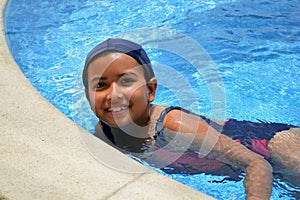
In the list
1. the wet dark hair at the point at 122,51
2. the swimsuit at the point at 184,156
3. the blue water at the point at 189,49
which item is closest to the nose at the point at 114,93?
the wet dark hair at the point at 122,51

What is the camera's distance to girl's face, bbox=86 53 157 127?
2.82 metres

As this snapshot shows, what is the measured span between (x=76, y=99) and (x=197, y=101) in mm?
1098

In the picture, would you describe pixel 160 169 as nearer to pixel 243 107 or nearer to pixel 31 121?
pixel 31 121

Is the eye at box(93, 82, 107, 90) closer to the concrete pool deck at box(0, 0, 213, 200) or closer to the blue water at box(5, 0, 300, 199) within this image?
the concrete pool deck at box(0, 0, 213, 200)

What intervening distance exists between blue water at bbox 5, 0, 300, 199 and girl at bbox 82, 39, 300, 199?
79cm

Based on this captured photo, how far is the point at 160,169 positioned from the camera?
3318mm

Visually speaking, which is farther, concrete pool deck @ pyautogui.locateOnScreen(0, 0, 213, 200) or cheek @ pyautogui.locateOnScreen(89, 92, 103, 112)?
cheek @ pyautogui.locateOnScreen(89, 92, 103, 112)

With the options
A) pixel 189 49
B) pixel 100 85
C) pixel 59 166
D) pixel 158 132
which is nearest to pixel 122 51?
pixel 100 85

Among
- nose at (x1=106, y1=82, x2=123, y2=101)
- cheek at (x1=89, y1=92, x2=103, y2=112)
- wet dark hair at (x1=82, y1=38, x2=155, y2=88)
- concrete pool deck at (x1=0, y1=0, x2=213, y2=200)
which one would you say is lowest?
concrete pool deck at (x1=0, y1=0, x2=213, y2=200)

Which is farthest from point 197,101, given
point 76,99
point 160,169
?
point 160,169

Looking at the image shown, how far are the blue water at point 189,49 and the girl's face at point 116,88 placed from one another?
3.17ft

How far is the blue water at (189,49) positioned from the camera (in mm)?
4719

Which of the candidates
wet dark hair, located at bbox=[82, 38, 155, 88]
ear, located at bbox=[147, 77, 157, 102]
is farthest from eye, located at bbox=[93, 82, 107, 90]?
ear, located at bbox=[147, 77, 157, 102]

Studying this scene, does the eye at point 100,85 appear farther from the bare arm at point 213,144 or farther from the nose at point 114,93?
the bare arm at point 213,144
